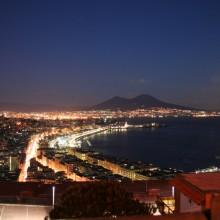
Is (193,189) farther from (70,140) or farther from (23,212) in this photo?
(70,140)

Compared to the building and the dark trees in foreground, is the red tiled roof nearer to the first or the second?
the building

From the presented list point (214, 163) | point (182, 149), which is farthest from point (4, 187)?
point (182, 149)

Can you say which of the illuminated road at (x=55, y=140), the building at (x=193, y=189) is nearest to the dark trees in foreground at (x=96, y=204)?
the building at (x=193, y=189)

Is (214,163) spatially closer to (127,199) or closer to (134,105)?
(127,199)

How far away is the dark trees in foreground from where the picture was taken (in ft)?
8.34

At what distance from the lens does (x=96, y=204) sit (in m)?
2.58

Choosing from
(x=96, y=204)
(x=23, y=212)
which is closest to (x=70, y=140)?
→ (x=23, y=212)

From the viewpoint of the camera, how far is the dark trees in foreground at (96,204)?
2.54 m

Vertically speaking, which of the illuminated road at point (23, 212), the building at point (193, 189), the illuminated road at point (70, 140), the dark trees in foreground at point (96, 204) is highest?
the building at point (193, 189)

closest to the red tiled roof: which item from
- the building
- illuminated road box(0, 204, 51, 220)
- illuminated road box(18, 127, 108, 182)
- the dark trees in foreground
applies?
the building

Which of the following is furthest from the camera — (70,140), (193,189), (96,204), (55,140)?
(70,140)

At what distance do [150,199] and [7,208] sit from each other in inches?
45.0

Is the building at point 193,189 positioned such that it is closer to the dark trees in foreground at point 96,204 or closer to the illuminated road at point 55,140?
the dark trees in foreground at point 96,204

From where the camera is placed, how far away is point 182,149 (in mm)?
31031
